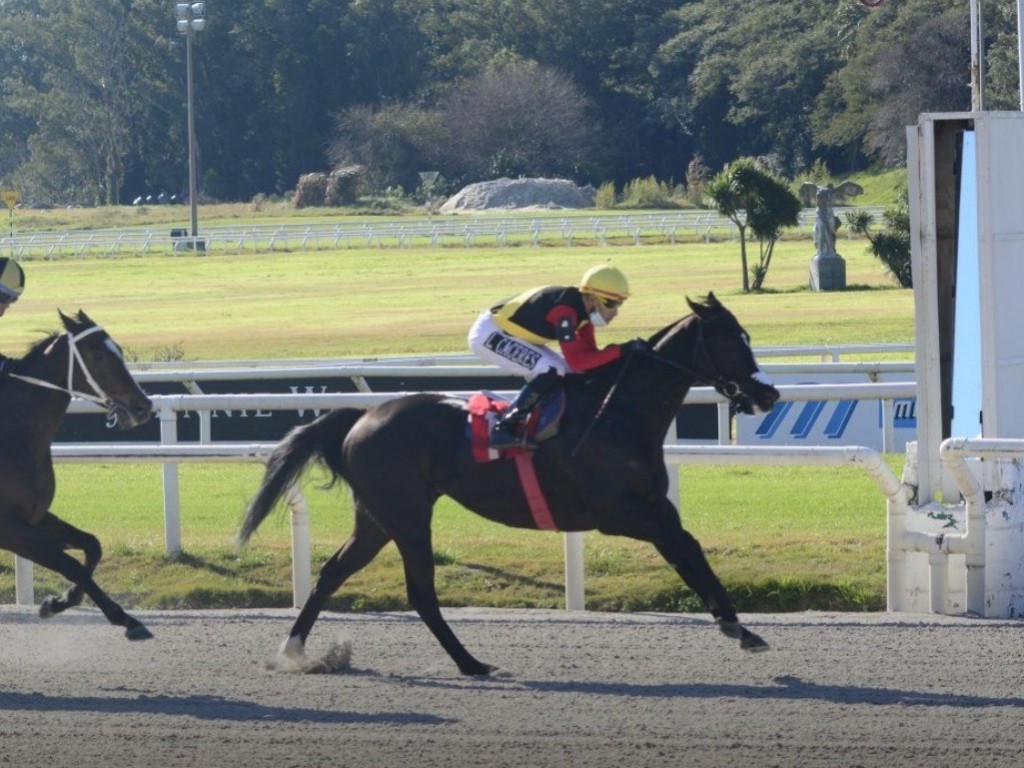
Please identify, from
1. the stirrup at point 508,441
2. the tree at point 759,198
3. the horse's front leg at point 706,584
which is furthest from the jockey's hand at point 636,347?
the tree at point 759,198

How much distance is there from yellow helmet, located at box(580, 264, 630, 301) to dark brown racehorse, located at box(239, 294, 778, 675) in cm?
20

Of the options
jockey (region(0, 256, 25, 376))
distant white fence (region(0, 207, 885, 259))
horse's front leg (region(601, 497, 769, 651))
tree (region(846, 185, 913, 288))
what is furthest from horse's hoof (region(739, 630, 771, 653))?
distant white fence (region(0, 207, 885, 259))

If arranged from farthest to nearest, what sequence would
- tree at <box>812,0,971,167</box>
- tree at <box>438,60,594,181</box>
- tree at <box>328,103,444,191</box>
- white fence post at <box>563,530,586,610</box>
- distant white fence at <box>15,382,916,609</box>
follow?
tree at <box>328,103,444,191</box>, tree at <box>438,60,594,181</box>, tree at <box>812,0,971,167</box>, white fence post at <box>563,530,586,610</box>, distant white fence at <box>15,382,916,609</box>

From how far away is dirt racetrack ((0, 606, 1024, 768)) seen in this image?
4848mm

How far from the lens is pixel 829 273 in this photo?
29438mm

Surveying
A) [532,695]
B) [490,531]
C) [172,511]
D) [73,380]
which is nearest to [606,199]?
[490,531]

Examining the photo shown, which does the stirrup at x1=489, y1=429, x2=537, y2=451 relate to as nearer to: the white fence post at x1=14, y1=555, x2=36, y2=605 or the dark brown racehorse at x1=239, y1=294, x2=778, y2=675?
the dark brown racehorse at x1=239, y1=294, x2=778, y2=675

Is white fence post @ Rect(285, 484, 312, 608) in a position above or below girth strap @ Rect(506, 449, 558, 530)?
below

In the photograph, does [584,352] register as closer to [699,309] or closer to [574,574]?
[699,309]

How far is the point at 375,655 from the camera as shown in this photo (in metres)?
6.30

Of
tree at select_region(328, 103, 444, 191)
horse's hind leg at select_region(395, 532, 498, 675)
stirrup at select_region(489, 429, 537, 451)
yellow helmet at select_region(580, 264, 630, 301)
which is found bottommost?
horse's hind leg at select_region(395, 532, 498, 675)

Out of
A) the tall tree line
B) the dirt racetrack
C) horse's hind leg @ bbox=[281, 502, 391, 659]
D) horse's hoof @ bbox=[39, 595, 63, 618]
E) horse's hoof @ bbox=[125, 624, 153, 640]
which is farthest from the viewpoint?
the tall tree line

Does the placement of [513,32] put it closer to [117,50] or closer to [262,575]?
[117,50]

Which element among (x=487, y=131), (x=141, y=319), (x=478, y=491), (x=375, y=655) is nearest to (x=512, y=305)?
(x=478, y=491)
